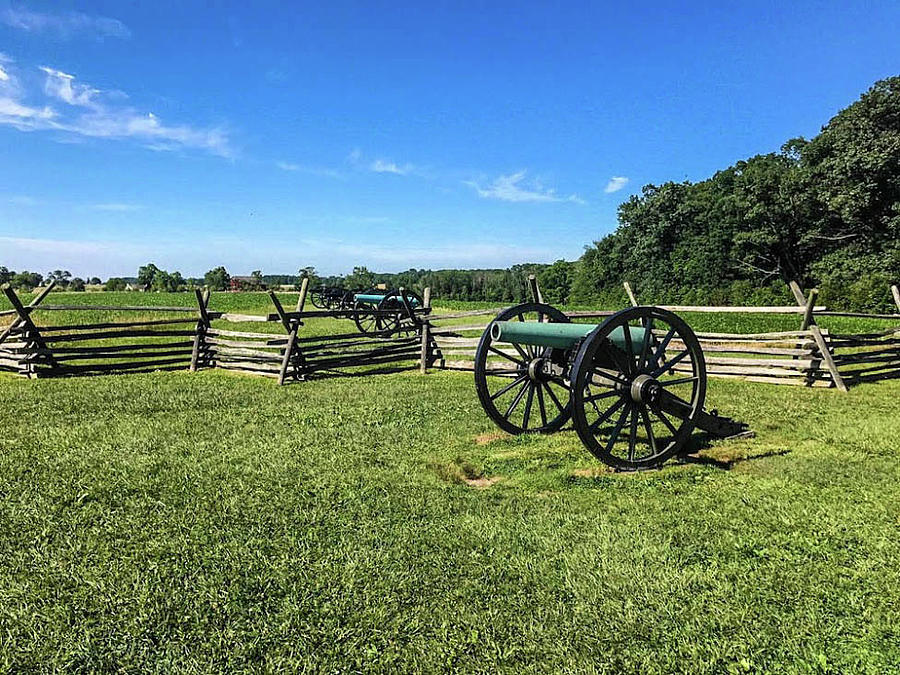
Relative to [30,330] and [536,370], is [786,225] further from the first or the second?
[30,330]

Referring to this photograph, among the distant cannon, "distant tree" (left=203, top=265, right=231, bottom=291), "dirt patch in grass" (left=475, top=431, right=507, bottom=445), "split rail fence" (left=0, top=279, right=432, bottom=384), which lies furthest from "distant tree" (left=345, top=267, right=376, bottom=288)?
"dirt patch in grass" (left=475, top=431, right=507, bottom=445)

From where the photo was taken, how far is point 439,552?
3287 millimetres

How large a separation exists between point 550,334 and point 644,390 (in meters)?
1.00

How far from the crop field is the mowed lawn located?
0.02 m

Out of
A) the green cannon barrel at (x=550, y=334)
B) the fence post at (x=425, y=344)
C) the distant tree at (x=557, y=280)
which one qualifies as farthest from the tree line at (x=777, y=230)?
the distant tree at (x=557, y=280)

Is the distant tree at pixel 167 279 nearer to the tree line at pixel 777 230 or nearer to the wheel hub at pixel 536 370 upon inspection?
the tree line at pixel 777 230

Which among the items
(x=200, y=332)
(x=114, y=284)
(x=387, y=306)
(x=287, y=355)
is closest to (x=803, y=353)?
(x=287, y=355)

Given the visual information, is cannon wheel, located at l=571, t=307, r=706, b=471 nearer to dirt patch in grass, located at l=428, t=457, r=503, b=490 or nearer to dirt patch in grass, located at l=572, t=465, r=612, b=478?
dirt patch in grass, located at l=572, t=465, r=612, b=478

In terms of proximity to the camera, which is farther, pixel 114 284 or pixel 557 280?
pixel 557 280

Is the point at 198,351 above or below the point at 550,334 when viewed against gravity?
below

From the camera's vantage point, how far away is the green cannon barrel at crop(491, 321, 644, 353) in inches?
190

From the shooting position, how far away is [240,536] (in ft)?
11.6

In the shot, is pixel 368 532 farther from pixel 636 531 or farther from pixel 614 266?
pixel 614 266

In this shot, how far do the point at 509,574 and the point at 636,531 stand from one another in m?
1.08
